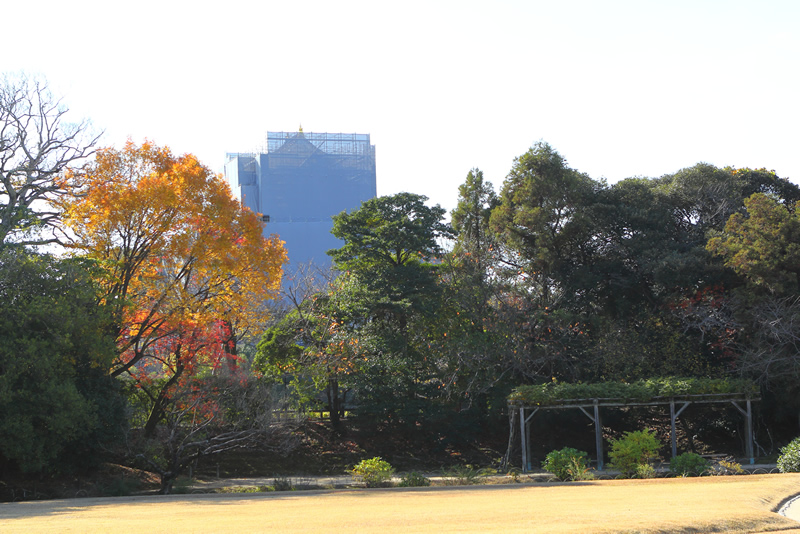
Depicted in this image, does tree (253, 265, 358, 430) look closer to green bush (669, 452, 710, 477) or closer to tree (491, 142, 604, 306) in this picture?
tree (491, 142, 604, 306)

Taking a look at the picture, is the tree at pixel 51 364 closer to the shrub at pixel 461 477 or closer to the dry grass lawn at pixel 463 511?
the dry grass lawn at pixel 463 511

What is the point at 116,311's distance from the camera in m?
19.3

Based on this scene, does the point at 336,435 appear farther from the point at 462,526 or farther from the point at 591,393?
the point at 462,526

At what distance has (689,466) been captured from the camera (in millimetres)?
17391

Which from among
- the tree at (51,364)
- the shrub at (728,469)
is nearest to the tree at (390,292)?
the tree at (51,364)

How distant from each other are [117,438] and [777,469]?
1737 centimetres

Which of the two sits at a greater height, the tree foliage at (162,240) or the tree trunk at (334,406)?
the tree foliage at (162,240)

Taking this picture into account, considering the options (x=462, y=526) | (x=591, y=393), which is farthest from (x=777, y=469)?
(x=462, y=526)

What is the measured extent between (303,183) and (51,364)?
48.0 meters

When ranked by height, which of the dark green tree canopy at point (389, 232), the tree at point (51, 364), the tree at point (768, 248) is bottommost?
the tree at point (51, 364)

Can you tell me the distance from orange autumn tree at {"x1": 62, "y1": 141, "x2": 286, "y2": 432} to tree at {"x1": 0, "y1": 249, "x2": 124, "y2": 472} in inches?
46.6

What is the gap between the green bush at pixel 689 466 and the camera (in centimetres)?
1722

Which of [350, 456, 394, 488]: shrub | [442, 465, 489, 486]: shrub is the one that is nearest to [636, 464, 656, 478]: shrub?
[442, 465, 489, 486]: shrub

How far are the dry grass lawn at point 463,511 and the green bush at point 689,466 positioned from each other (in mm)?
2052
